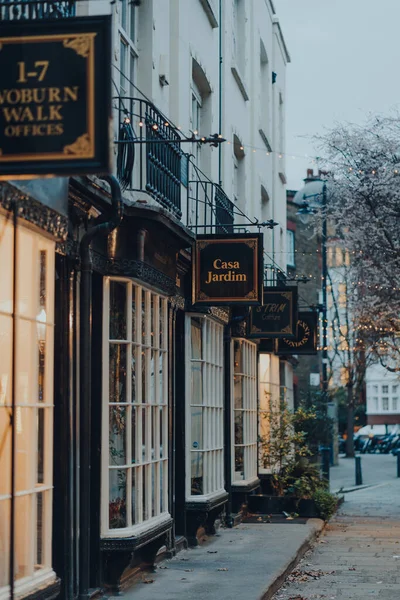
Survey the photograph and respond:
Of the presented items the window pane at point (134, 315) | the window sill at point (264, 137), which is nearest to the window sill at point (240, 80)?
the window sill at point (264, 137)

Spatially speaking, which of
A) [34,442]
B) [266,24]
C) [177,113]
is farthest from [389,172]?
[34,442]

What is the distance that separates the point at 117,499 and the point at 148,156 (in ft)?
11.0

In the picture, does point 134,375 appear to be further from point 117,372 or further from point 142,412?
point 142,412

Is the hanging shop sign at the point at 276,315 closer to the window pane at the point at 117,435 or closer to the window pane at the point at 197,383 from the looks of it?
the window pane at the point at 197,383

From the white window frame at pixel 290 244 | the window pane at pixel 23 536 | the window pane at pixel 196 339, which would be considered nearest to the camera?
the window pane at pixel 23 536

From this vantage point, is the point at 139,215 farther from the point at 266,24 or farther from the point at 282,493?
the point at 266,24

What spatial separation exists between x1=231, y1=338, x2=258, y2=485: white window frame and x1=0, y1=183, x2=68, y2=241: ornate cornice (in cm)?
1013

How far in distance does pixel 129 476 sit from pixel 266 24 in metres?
15.3

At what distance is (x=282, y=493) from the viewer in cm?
1925

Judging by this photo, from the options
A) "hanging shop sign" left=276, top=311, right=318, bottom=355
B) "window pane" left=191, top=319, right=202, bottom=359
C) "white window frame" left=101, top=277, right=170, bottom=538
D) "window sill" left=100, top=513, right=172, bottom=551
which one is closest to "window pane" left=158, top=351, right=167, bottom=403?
"white window frame" left=101, top=277, right=170, bottom=538

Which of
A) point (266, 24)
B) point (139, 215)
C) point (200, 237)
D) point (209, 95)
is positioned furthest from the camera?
point (266, 24)

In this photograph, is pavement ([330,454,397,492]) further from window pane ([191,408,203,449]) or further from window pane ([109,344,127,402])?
window pane ([109,344,127,402])

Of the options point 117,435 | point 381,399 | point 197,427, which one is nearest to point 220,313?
point 197,427

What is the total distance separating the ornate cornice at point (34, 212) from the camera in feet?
21.3
